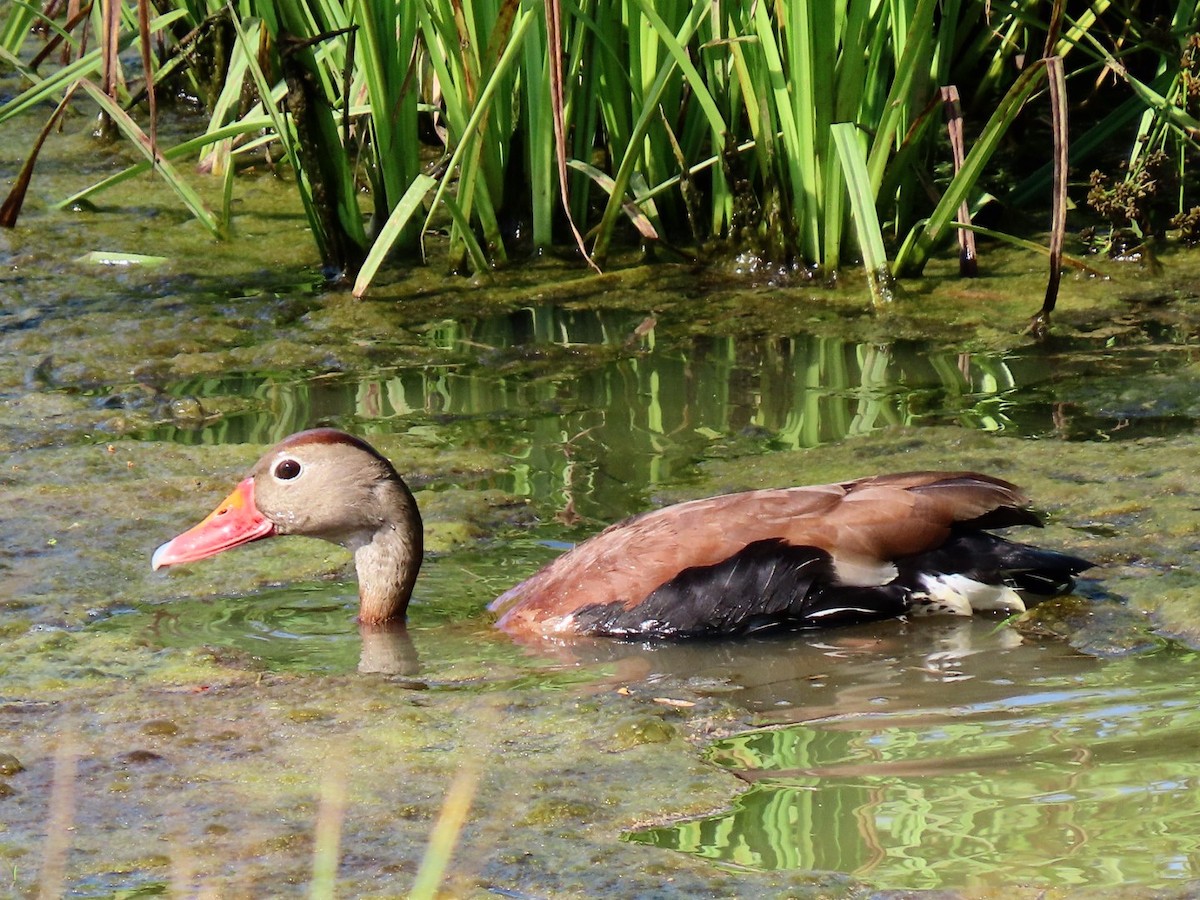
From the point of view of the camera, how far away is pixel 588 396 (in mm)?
6918

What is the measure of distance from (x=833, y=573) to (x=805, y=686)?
0.51m

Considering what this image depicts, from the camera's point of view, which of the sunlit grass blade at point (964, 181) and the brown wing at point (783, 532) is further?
the sunlit grass blade at point (964, 181)

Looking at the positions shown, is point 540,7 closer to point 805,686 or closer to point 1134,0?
point 1134,0

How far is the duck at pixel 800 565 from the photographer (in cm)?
473

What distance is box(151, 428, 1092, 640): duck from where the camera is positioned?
4.73 meters

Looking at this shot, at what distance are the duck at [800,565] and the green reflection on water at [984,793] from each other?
0.66 m

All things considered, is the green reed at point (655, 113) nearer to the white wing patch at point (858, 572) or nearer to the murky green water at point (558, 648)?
the murky green water at point (558, 648)

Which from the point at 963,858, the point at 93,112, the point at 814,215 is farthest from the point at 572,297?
the point at 963,858

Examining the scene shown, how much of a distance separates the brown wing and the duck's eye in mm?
763

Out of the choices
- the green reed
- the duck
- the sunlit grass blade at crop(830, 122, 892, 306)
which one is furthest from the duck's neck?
the sunlit grass blade at crop(830, 122, 892, 306)

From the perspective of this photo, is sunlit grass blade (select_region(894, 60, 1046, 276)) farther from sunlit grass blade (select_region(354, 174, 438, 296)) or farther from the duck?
the duck

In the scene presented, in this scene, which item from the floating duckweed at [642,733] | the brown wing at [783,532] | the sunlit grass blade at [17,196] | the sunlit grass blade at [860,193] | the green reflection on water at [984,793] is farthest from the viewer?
the sunlit grass blade at [17,196]

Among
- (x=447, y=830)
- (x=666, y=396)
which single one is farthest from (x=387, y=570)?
(x=447, y=830)

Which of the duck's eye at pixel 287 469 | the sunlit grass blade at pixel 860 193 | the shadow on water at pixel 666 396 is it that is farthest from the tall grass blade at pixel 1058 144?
the duck's eye at pixel 287 469
